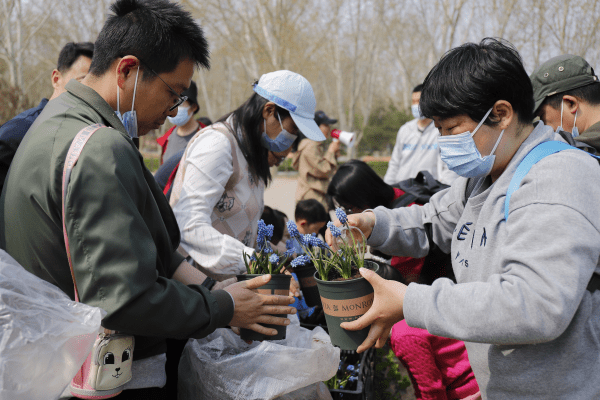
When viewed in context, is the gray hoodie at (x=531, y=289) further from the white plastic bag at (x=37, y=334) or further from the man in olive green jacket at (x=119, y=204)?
the white plastic bag at (x=37, y=334)

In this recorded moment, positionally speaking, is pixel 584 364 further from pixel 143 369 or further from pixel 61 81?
pixel 61 81

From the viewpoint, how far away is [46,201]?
4.26 ft

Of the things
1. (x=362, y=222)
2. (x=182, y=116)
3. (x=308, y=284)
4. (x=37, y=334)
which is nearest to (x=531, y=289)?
(x=362, y=222)

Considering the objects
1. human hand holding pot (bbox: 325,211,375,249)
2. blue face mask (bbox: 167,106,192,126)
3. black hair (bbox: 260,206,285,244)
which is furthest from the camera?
blue face mask (bbox: 167,106,192,126)

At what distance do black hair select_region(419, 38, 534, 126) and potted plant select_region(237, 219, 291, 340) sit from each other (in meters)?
0.85

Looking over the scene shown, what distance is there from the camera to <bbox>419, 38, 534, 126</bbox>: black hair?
1.42 meters

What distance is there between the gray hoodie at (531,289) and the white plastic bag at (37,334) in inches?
37.8

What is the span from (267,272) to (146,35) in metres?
1.03

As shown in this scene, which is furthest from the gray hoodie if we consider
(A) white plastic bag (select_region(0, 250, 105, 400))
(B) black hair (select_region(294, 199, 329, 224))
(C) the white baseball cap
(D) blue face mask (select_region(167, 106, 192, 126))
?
(D) blue face mask (select_region(167, 106, 192, 126))

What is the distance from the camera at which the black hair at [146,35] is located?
62.0 inches

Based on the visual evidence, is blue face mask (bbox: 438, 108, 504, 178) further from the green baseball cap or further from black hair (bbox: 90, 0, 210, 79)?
the green baseball cap

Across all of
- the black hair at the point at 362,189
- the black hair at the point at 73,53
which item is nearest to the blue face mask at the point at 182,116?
the black hair at the point at 73,53

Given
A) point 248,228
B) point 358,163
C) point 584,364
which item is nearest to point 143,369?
point 248,228

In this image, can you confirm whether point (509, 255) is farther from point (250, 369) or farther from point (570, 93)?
point (570, 93)
